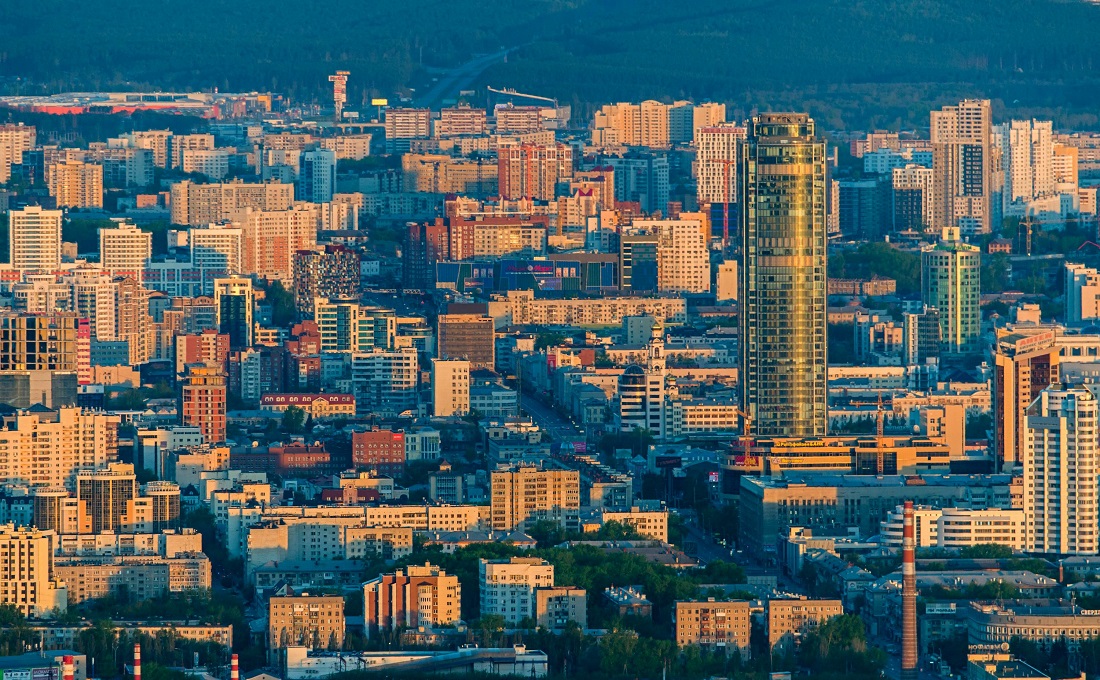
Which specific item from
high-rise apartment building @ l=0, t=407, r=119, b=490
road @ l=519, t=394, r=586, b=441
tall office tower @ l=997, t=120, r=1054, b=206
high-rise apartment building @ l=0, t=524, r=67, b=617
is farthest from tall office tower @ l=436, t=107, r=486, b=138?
high-rise apartment building @ l=0, t=524, r=67, b=617

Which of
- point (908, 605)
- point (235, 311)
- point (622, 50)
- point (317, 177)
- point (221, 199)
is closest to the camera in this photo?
point (908, 605)

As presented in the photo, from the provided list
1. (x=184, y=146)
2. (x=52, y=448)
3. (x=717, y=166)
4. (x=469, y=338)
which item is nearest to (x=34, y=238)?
(x=469, y=338)

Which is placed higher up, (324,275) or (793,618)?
(324,275)

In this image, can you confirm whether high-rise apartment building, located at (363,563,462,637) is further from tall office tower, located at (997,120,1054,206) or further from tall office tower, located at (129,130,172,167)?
tall office tower, located at (129,130,172,167)

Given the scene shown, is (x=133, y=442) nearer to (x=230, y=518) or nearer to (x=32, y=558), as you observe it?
(x=230, y=518)

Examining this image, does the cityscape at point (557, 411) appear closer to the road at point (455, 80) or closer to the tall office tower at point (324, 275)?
the tall office tower at point (324, 275)

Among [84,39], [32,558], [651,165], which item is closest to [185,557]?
[32,558]

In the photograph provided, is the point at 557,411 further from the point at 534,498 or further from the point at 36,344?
the point at 534,498
